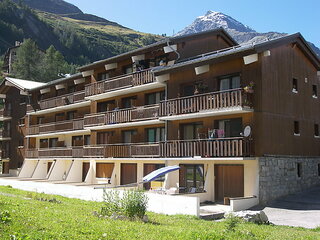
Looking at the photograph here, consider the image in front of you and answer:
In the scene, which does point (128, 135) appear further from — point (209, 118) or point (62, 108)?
point (62, 108)

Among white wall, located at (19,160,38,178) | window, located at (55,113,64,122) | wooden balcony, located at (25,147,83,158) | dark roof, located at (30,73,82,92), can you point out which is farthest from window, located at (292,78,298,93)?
white wall, located at (19,160,38,178)

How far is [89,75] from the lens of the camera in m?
37.7

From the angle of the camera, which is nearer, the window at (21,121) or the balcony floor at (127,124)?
the balcony floor at (127,124)

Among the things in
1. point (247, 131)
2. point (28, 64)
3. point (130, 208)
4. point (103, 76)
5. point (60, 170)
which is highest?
point (28, 64)

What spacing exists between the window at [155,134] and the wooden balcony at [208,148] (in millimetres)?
2554

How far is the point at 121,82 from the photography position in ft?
104

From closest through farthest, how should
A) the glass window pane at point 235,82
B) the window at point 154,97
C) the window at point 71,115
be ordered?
the glass window pane at point 235,82 → the window at point 154,97 → the window at point 71,115

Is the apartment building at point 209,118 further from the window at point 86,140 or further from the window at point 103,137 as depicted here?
the window at point 86,140

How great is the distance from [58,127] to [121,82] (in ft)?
39.8

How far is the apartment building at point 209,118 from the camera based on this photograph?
22.4 m

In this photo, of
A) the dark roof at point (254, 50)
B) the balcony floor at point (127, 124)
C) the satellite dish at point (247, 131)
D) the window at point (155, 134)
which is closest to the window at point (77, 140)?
the balcony floor at point (127, 124)

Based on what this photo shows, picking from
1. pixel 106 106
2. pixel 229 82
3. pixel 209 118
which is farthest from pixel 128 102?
pixel 229 82

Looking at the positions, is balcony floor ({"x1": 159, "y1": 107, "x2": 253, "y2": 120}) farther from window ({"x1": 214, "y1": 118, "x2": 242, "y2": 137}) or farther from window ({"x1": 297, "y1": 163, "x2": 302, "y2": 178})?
window ({"x1": 297, "y1": 163, "x2": 302, "y2": 178})

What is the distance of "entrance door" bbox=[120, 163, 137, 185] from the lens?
31.4 m
